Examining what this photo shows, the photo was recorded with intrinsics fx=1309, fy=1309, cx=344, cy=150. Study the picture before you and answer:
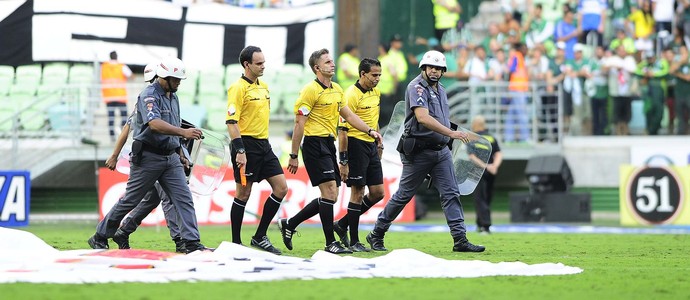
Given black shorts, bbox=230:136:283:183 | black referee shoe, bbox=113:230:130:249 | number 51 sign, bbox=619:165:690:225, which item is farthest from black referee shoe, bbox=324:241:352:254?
number 51 sign, bbox=619:165:690:225

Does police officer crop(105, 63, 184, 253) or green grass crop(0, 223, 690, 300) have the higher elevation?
police officer crop(105, 63, 184, 253)

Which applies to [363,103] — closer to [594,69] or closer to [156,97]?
[156,97]

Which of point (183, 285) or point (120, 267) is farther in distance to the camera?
point (120, 267)

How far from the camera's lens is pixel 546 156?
84.9 feet

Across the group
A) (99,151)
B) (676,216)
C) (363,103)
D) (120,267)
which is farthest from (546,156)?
(120,267)

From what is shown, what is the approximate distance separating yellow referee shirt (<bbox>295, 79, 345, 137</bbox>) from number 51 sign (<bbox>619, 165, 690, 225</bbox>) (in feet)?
35.4

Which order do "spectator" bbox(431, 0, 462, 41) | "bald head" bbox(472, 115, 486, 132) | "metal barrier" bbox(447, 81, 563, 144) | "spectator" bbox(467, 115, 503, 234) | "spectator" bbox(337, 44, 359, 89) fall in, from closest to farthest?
"spectator" bbox(467, 115, 503, 234)
"bald head" bbox(472, 115, 486, 132)
"spectator" bbox(337, 44, 359, 89)
"metal barrier" bbox(447, 81, 563, 144)
"spectator" bbox(431, 0, 462, 41)

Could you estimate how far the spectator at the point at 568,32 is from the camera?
27.1m

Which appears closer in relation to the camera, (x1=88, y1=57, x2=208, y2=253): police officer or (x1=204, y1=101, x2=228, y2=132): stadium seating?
(x1=88, y1=57, x2=208, y2=253): police officer

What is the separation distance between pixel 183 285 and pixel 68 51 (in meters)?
17.7

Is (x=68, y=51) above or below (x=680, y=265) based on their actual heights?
above

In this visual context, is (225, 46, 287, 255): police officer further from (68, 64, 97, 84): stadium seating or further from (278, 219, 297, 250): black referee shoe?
(68, 64, 97, 84): stadium seating

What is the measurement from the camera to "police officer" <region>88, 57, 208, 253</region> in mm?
12852

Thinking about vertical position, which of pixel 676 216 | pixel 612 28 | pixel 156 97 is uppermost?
pixel 612 28
